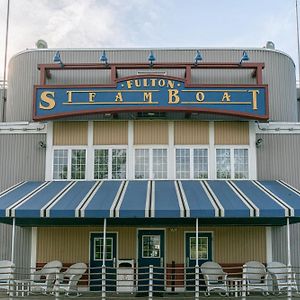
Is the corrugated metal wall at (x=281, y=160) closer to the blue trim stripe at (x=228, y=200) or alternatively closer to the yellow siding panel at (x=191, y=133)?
the blue trim stripe at (x=228, y=200)

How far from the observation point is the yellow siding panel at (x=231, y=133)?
16.8m

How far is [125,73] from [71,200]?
6.14 metres

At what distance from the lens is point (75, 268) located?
14328mm

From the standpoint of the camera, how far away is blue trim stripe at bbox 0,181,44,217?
46.3 feet

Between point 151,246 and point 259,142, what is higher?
point 259,142

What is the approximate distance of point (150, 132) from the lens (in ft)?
55.5

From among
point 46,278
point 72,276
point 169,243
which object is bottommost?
point 46,278

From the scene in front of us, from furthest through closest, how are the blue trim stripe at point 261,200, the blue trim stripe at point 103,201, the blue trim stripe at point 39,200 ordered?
the blue trim stripe at point 39,200
the blue trim stripe at point 103,201
the blue trim stripe at point 261,200

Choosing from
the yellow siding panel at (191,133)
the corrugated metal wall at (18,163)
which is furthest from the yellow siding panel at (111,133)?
the corrugated metal wall at (18,163)

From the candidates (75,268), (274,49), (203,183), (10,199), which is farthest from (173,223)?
(274,49)

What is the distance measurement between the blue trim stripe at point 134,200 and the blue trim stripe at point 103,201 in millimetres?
401

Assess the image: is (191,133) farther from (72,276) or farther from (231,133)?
(72,276)

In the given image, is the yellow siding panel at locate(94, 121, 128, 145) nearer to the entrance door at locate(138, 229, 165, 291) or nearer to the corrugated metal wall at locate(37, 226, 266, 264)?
the corrugated metal wall at locate(37, 226, 266, 264)

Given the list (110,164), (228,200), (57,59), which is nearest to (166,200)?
(228,200)
